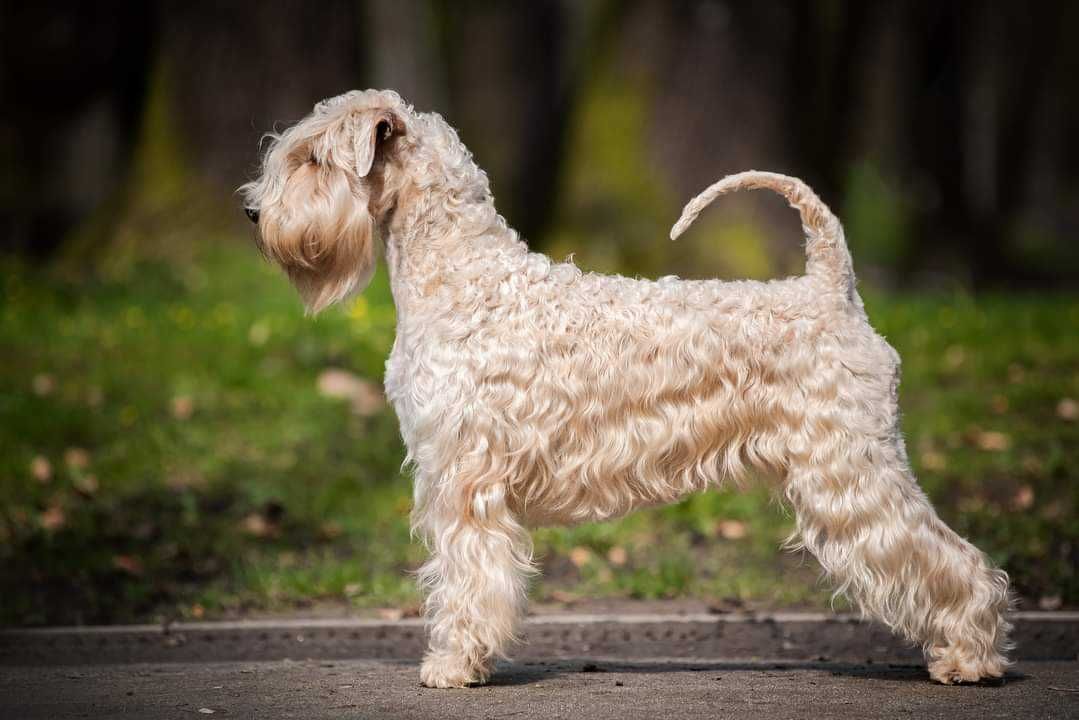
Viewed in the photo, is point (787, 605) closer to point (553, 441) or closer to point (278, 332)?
point (553, 441)

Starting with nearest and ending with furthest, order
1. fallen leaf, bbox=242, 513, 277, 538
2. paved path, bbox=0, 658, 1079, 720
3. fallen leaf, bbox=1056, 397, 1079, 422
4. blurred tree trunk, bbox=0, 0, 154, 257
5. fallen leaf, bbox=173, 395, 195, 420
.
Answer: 1. paved path, bbox=0, 658, 1079, 720
2. fallen leaf, bbox=242, 513, 277, 538
3. fallen leaf, bbox=1056, 397, 1079, 422
4. fallen leaf, bbox=173, 395, 195, 420
5. blurred tree trunk, bbox=0, 0, 154, 257

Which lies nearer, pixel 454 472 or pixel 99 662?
pixel 454 472

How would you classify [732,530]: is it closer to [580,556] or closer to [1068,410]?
[580,556]

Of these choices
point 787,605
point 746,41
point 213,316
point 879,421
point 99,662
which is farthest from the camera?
point 746,41

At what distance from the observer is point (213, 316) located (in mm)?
11203

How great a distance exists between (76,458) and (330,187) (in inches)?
172

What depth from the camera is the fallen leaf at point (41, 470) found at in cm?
849

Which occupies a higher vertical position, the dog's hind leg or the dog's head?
the dog's head

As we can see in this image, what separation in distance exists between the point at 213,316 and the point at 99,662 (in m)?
5.21

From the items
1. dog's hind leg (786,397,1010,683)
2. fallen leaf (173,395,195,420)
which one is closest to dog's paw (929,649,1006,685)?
dog's hind leg (786,397,1010,683)

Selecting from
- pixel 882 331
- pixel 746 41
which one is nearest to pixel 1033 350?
pixel 882 331

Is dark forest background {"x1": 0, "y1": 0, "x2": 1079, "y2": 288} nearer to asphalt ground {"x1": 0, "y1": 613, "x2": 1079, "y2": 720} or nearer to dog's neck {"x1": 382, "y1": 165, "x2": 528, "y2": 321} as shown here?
asphalt ground {"x1": 0, "y1": 613, "x2": 1079, "y2": 720}

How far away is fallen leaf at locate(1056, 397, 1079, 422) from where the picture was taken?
907 centimetres

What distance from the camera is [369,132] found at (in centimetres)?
507
